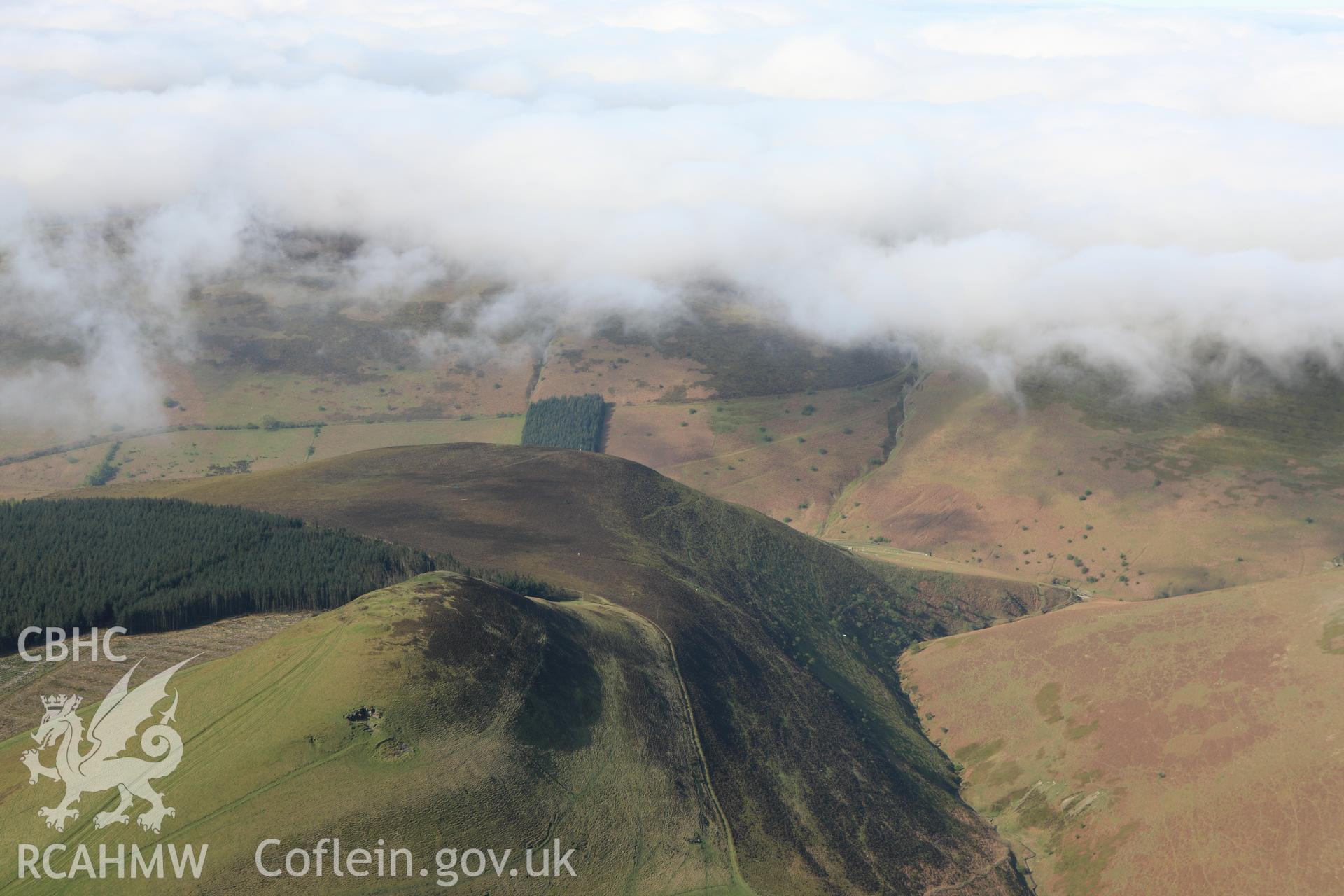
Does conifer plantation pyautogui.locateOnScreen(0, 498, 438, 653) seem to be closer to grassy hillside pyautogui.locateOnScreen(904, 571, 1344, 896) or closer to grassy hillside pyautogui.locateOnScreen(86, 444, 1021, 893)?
grassy hillside pyautogui.locateOnScreen(86, 444, 1021, 893)

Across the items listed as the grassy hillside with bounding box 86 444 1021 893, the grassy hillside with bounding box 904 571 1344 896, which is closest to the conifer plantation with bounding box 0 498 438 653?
the grassy hillside with bounding box 86 444 1021 893

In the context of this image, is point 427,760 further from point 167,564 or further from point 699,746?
point 167,564

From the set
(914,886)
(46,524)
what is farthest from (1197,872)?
(46,524)

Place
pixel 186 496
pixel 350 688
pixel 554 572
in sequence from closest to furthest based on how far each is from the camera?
pixel 350 688, pixel 554 572, pixel 186 496

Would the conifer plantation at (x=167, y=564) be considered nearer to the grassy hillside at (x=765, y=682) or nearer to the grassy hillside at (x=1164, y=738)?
the grassy hillside at (x=765, y=682)

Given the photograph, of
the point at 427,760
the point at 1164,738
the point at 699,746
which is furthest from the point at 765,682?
the point at 427,760

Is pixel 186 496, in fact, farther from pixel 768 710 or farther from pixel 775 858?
pixel 775 858
